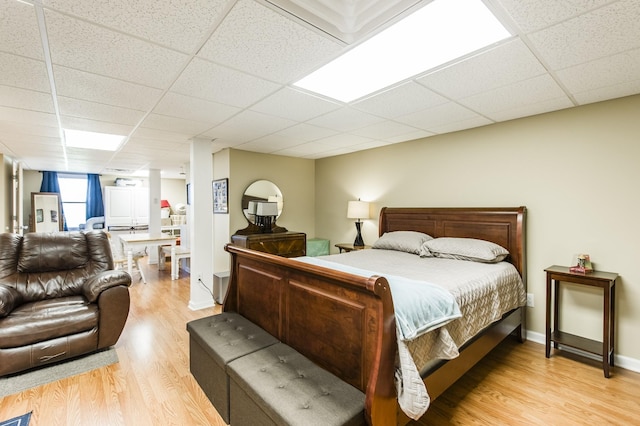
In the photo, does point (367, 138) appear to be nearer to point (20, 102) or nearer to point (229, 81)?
point (229, 81)

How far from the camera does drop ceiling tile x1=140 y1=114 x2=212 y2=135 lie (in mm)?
3041

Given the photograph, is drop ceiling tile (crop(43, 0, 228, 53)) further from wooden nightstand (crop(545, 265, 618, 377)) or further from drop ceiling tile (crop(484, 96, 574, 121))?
wooden nightstand (crop(545, 265, 618, 377))

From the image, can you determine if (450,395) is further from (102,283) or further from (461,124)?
(102,283)

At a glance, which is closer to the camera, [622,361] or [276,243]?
[622,361]

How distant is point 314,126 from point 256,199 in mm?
2026

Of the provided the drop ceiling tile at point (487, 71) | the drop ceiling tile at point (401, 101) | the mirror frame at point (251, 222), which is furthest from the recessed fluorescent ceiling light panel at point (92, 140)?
the drop ceiling tile at point (487, 71)

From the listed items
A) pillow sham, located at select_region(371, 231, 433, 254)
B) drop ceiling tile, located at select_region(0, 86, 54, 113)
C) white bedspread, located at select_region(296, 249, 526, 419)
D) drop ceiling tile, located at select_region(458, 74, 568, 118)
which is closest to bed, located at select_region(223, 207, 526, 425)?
white bedspread, located at select_region(296, 249, 526, 419)

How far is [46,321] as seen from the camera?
94.9 inches

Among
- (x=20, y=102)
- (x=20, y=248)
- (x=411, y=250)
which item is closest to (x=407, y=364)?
(x=411, y=250)

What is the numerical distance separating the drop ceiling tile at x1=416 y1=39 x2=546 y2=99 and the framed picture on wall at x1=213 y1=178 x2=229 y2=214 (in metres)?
3.45

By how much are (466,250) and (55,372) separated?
12.4 ft

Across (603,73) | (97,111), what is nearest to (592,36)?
(603,73)

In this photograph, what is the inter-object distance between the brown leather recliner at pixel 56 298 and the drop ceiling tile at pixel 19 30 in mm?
1897

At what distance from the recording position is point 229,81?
84.8 inches
